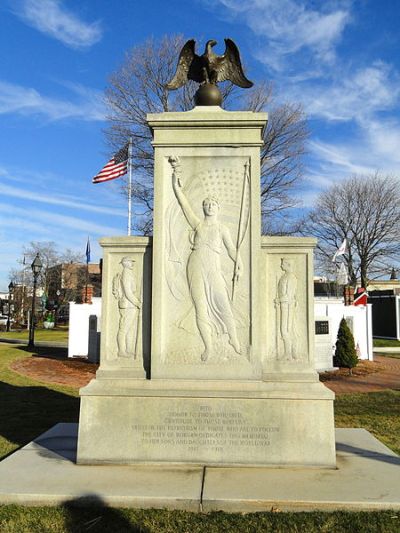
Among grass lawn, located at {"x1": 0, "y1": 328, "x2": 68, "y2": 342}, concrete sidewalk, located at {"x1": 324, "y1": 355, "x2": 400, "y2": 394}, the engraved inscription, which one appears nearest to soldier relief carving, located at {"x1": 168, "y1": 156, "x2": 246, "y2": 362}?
the engraved inscription

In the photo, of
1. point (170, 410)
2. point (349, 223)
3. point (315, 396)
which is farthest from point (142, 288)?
point (349, 223)

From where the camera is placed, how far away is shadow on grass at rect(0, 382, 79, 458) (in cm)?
711

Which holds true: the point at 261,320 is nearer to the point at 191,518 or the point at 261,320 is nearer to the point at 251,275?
the point at 251,275

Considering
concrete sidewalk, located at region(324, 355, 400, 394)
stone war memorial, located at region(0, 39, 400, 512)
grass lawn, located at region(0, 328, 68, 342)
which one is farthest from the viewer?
grass lawn, located at region(0, 328, 68, 342)

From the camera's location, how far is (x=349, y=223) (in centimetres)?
4028

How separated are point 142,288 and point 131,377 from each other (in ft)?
3.21

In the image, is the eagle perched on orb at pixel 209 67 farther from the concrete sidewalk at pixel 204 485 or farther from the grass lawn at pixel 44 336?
the grass lawn at pixel 44 336

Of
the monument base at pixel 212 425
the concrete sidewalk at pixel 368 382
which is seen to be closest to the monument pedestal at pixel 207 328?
the monument base at pixel 212 425

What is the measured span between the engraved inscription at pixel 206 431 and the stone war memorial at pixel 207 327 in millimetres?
10

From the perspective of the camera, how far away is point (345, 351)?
16438mm

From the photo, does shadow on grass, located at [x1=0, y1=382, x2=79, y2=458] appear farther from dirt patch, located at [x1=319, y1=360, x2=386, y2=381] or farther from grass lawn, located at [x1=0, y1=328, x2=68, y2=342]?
grass lawn, located at [x1=0, y1=328, x2=68, y2=342]

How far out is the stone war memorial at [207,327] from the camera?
492 cm

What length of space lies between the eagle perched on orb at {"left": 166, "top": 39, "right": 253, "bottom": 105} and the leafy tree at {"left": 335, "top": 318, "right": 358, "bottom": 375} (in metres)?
12.4

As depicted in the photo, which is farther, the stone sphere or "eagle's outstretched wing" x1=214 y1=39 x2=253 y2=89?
"eagle's outstretched wing" x1=214 y1=39 x2=253 y2=89
